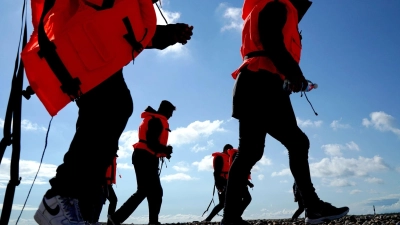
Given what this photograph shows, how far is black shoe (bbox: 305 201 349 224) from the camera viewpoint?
3.33 m

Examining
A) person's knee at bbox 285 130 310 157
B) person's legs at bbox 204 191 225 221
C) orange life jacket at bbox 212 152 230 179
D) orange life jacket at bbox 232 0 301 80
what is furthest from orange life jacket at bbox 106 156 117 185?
person's knee at bbox 285 130 310 157

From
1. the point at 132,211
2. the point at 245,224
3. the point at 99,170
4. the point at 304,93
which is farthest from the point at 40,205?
the point at 132,211

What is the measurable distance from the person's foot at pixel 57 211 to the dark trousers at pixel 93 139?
0.04m

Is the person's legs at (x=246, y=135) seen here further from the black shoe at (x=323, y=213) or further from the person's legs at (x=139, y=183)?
the person's legs at (x=139, y=183)

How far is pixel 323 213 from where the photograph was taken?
3.34 m

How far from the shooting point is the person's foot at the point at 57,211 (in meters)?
2.13

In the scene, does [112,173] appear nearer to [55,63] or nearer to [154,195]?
[154,195]

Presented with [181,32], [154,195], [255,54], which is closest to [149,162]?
[154,195]

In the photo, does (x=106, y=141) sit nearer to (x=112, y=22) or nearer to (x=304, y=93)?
(x=112, y=22)

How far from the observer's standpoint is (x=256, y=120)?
3.50 m

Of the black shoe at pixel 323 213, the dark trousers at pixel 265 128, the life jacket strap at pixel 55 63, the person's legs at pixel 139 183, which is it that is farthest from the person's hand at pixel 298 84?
the person's legs at pixel 139 183

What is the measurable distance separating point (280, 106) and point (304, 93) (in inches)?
13.1

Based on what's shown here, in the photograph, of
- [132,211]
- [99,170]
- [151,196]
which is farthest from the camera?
[151,196]

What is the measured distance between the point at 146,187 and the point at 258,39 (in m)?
3.81
